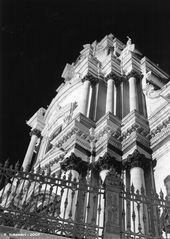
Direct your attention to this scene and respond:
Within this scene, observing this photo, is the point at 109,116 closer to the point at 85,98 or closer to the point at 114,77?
the point at 85,98

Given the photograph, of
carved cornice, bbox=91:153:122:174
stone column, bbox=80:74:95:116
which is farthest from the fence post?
stone column, bbox=80:74:95:116

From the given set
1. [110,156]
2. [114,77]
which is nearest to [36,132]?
[114,77]

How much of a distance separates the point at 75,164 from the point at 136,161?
8.13 feet

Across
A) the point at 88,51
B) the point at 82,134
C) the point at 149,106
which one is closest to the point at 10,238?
the point at 82,134

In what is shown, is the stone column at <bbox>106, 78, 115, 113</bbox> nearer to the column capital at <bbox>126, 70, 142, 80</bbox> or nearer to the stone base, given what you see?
the column capital at <bbox>126, 70, 142, 80</bbox>

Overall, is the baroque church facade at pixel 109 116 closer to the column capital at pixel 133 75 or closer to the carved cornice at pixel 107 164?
the column capital at pixel 133 75

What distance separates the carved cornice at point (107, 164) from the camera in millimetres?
13173

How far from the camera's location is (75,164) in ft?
43.1

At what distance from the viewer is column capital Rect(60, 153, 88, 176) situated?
13079 millimetres

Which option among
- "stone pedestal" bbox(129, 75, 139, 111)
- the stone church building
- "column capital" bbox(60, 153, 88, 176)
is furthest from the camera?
"stone pedestal" bbox(129, 75, 139, 111)

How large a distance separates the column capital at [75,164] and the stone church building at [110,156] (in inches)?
1.6

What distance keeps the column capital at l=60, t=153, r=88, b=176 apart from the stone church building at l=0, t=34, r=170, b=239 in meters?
0.04

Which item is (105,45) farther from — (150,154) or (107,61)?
(150,154)

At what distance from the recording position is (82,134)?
14.8 metres
